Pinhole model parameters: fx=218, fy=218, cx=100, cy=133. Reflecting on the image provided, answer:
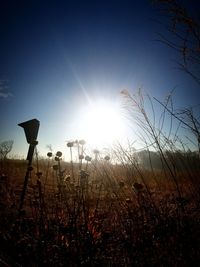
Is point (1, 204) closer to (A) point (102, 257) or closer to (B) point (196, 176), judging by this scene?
(A) point (102, 257)

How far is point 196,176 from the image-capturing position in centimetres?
301

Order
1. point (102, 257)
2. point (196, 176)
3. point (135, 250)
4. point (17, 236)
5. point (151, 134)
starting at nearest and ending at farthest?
point (135, 250), point (102, 257), point (17, 236), point (151, 134), point (196, 176)

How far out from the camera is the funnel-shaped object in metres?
4.38

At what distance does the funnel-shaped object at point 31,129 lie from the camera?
4.38 m

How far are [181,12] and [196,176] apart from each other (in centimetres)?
208

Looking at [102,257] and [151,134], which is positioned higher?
[151,134]

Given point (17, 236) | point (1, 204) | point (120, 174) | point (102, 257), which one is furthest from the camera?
point (120, 174)

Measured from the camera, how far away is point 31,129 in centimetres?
440

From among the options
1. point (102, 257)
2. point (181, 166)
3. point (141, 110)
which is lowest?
point (102, 257)

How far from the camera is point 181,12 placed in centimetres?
194

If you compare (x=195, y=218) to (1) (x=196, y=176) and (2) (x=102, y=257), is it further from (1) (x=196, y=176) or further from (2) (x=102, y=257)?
(2) (x=102, y=257)

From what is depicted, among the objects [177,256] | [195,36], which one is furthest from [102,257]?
[195,36]

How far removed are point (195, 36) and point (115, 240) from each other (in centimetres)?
262

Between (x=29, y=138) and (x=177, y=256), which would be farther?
(x=29, y=138)
